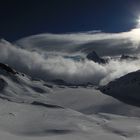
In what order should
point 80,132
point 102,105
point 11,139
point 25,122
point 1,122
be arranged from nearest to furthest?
point 11,139, point 80,132, point 1,122, point 25,122, point 102,105

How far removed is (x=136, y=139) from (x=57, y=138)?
17.1 m

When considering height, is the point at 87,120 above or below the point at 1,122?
above

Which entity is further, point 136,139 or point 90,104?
point 90,104

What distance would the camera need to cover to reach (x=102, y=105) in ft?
610

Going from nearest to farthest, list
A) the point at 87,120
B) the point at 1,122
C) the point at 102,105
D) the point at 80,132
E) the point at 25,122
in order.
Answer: the point at 80,132
the point at 1,122
the point at 25,122
the point at 87,120
the point at 102,105

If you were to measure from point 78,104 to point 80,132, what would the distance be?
11834cm

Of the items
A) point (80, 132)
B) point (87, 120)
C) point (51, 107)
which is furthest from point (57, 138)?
point (51, 107)

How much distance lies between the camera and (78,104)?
197625 mm

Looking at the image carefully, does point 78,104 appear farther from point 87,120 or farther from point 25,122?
point 25,122

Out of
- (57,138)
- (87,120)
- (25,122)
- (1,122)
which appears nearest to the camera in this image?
(57,138)

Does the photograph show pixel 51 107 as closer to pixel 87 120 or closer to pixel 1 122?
pixel 87 120

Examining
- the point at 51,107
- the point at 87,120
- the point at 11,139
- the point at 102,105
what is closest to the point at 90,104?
the point at 102,105

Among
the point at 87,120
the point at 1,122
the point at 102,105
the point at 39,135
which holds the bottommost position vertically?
the point at 39,135

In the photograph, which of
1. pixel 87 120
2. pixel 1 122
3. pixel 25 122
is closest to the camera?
pixel 1 122
